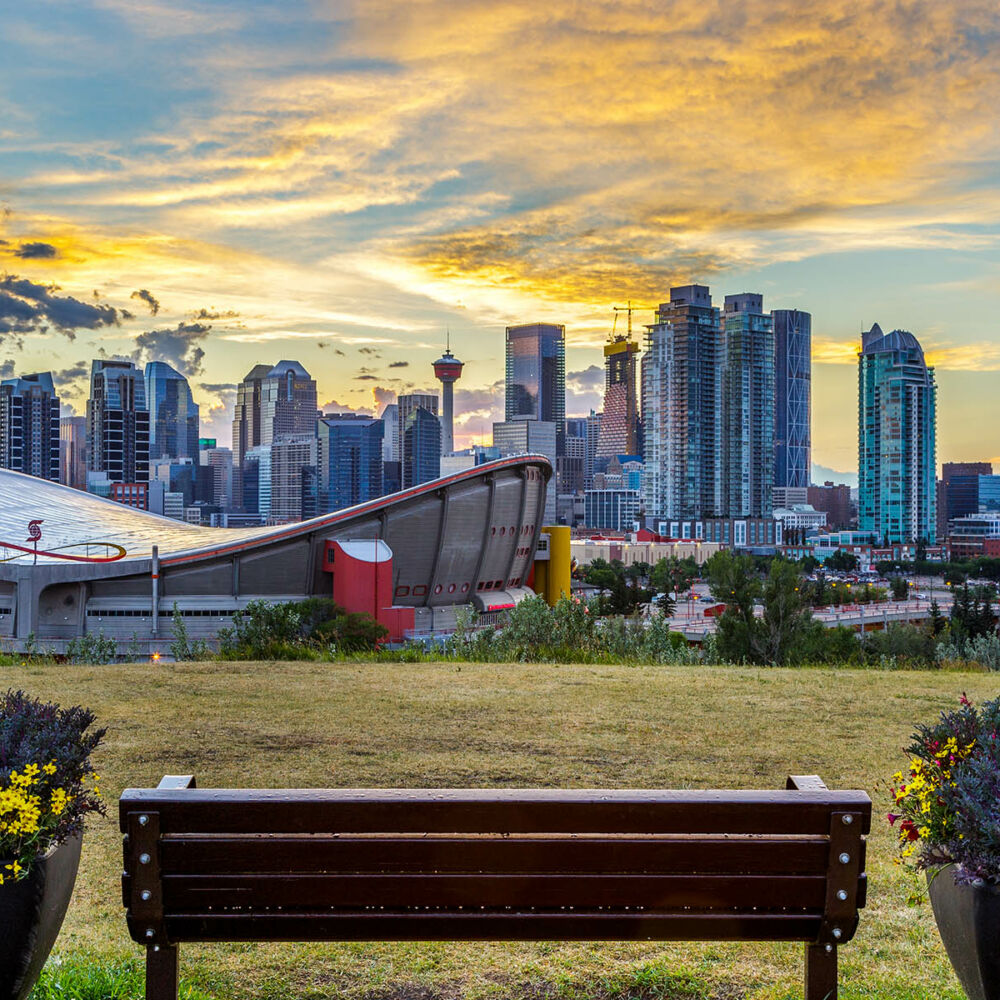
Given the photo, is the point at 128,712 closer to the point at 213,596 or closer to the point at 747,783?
the point at 747,783

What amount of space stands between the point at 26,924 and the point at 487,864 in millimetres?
1448

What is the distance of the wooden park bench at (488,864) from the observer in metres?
2.92

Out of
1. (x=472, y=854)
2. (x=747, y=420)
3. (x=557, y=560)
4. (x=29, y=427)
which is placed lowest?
(x=557, y=560)

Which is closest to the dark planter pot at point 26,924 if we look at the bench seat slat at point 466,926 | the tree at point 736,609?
the bench seat slat at point 466,926

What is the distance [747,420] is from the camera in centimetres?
17588

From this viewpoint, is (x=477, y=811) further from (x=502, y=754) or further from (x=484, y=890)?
(x=502, y=754)

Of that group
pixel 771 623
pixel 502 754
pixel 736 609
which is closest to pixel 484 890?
Answer: pixel 502 754

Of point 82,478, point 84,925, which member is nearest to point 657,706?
point 84,925

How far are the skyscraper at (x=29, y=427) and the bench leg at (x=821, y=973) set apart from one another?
6649 inches

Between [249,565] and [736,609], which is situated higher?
[736,609]

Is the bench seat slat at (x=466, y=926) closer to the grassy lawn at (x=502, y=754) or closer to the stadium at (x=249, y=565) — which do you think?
the grassy lawn at (x=502, y=754)

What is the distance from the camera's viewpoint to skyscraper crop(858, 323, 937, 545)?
165 metres

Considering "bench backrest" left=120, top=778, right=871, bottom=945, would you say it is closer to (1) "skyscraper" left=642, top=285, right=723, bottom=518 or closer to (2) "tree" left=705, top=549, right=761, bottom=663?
(2) "tree" left=705, top=549, right=761, bottom=663

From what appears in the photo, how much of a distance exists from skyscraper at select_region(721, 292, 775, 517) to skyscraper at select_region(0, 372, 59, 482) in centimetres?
10756
